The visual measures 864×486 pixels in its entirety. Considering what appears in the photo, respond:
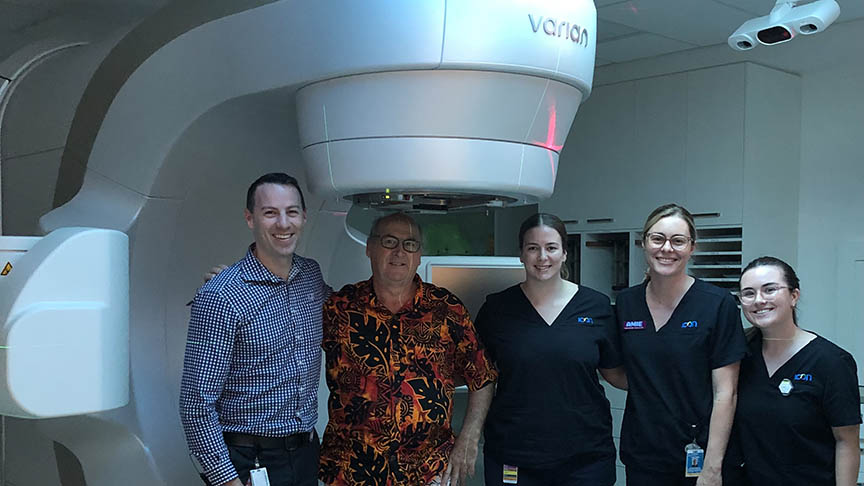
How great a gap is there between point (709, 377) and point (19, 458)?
4.69 feet

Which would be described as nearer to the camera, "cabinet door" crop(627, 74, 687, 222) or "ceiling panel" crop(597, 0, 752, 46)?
"ceiling panel" crop(597, 0, 752, 46)

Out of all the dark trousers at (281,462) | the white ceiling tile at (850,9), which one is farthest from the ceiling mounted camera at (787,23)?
the dark trousers at (281,462)

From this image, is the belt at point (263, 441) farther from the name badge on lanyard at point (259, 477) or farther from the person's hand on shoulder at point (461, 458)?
the person's hand on shoulder at point (461, 458)

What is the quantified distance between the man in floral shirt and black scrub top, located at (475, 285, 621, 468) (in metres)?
0.15

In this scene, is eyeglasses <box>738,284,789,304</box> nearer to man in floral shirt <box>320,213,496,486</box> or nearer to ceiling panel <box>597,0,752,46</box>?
man in floral shirt <box>320,213,496,486</box>

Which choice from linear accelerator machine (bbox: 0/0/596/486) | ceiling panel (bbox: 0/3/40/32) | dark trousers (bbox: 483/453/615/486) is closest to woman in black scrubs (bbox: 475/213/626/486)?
dark trousers (bbox: 483/453/615/486)

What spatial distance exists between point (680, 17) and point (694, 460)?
212 centimetres

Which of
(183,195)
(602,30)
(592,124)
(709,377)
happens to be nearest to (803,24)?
(602,30)

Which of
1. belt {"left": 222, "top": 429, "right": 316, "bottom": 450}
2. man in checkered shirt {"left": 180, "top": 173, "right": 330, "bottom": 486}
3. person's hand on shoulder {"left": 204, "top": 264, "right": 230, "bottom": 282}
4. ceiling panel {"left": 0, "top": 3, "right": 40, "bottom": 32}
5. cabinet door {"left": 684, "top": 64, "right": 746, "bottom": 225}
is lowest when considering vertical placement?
belt {"left": 222, "top": 429, "right": 316, "bottom": 450}

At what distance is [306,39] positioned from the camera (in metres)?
1.22

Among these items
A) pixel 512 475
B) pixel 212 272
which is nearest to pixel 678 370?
pixel 512 475

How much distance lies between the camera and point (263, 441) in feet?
4.73

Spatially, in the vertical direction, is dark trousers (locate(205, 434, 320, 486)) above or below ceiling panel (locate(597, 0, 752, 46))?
below

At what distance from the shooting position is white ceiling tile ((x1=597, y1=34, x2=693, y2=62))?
370cm
